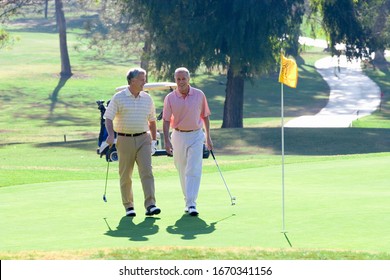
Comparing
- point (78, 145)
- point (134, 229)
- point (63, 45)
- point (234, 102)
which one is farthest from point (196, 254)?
point (63, 45)

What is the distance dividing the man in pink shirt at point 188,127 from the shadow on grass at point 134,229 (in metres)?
0.80

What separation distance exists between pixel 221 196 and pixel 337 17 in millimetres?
28963

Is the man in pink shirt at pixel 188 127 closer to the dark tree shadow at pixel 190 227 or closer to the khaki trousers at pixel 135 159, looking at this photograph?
the khaki trousers at pixel 135 159

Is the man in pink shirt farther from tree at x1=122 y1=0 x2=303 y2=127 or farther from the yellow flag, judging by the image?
tree at x1=122 y1=0 x2=303 y2=127

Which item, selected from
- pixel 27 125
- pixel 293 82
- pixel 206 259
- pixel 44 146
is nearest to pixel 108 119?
pixel 293 82

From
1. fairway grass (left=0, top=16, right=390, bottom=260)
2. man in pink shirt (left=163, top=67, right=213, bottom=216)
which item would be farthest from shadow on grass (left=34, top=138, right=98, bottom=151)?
man in pink shirt (left=163, top=67, right=213, bottom=216)

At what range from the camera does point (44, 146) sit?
38.7m

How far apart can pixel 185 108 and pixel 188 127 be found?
0.25m

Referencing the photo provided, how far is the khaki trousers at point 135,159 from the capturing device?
44.9 feet

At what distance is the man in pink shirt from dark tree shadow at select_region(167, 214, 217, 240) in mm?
557

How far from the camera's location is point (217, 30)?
40906 millimetres

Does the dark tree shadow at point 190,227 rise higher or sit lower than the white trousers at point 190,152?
lower

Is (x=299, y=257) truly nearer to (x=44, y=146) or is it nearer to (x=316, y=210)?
(x=316, y=210)

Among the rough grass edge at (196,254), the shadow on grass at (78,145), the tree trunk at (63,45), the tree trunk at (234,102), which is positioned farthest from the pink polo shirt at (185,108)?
the tree trunk at (63,45)
